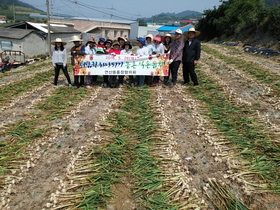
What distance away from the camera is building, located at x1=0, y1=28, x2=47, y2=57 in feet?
88.3

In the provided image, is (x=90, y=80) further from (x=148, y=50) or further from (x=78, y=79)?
(x=148, y=50)

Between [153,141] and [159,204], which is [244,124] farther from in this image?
[159,204]

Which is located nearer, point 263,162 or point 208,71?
point 263,162

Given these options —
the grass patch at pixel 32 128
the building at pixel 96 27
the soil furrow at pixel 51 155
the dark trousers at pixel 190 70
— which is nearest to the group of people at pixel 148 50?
the dark trousers at pixel 190 70

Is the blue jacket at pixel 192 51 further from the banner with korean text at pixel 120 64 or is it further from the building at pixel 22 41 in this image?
the building at pixel 22 41

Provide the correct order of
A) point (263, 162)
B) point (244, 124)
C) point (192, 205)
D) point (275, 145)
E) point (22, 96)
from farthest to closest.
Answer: point (22, 96) < point (244, 124) < point (275, 145) < point (263, 162) < point (192, 205)

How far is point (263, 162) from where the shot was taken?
3.96 m

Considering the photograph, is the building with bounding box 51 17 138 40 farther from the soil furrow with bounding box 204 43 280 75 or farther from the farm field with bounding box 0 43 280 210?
the farm field with bounding box 0 43 280 210

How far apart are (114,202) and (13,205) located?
139cm

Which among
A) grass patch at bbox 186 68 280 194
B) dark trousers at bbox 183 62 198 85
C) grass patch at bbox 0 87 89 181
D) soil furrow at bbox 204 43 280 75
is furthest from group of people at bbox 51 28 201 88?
soil furrow at bbox 204 43 280 75

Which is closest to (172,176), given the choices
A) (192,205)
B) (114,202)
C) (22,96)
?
(192,205)

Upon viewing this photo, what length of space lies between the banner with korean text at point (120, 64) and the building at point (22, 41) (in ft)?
73.5

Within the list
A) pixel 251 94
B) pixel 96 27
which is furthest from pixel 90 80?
pixel 96 27

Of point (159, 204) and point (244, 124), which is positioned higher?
point (244, 124)
